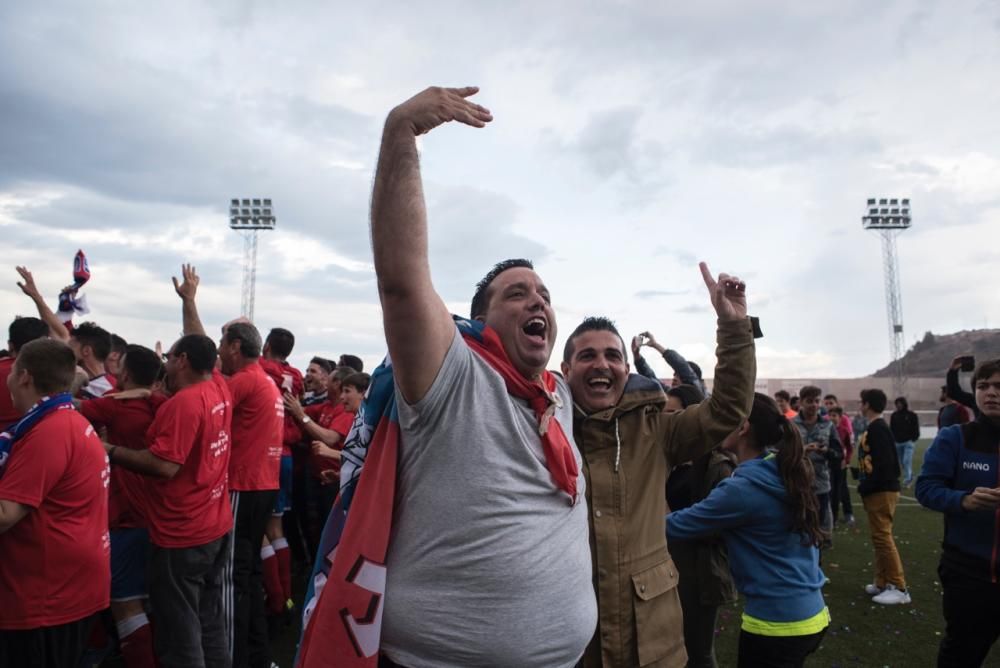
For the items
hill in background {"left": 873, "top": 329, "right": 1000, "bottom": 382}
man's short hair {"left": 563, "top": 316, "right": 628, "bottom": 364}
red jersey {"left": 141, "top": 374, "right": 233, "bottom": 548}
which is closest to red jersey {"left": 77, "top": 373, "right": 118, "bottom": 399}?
red jersey {"left": 141, "top": 374, "right": 233, "bottom": 548}

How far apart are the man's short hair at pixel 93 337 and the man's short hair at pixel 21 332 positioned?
80 cm

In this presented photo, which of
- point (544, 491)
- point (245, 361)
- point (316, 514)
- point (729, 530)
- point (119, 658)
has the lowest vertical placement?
point (119, 658)

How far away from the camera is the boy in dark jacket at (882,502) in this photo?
7.05m

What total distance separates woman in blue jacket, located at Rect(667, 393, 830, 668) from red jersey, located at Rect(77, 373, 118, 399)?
13.9 ft

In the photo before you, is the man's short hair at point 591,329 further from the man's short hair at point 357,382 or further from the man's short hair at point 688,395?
the man's short hair at point 357,382

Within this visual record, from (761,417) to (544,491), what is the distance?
6.94 feet

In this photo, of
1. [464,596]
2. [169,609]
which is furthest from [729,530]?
[169,609]

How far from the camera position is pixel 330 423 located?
7164 mm

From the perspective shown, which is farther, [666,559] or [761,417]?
[761,417]

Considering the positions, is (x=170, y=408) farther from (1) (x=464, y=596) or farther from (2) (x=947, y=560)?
(2) (x=947, y=560)

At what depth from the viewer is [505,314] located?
206 centimetres

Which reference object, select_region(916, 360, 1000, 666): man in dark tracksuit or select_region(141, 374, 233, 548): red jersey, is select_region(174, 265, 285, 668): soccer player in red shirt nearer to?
select_region(141, 374, 233, 548): red jersey

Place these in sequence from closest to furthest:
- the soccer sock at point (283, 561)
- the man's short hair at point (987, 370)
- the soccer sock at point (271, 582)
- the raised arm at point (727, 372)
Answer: the raised arm at point (727, 372) → the man's short hair at point (987, 370) → the soccer sock at point (271, 582) → the soccer sock at point (283, 561)

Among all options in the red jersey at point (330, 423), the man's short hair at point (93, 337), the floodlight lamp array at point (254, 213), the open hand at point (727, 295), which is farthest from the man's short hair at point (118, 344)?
the floodlight lamp array at point (254, 213)
